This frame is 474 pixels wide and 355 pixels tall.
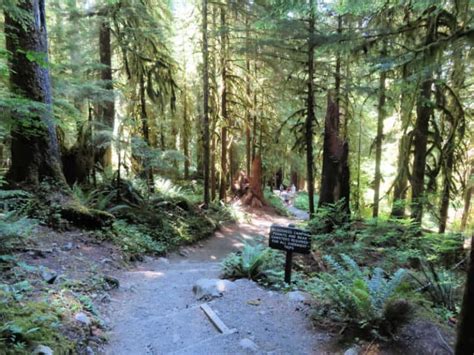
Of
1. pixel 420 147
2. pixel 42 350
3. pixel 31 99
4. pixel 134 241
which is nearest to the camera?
pixel 42 350

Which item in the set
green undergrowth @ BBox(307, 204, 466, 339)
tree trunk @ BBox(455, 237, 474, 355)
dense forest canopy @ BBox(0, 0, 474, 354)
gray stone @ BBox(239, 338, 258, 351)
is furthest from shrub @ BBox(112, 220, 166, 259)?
tree trunk @ BBox(455, 237, 474, 355)

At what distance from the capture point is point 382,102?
9953 millimetres

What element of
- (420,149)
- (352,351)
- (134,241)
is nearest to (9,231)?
(134,241)

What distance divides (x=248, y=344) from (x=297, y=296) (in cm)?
125

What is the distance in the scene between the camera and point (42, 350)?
8.48 ft

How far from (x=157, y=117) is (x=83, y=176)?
5.89 meters

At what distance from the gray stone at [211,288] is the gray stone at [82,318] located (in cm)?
153

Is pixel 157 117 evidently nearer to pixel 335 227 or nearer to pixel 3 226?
pixel 335 227

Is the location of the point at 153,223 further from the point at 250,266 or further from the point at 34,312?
the point at 34,312

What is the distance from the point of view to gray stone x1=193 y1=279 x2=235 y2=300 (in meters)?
4.50

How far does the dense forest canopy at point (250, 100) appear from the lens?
624 cm

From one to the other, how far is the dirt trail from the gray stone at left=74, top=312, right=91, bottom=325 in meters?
0.31

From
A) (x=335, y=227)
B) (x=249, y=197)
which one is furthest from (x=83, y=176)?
(x=249, y=197)

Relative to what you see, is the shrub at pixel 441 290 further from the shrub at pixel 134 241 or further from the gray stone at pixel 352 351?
the shrub at pixel 134 241
